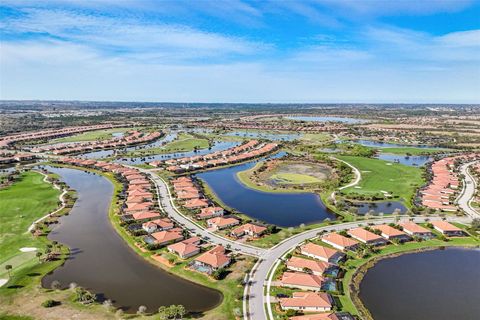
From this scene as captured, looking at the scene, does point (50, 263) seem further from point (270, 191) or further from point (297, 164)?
point (297, 164)

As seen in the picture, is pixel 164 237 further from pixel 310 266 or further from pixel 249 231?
pixel 310 266

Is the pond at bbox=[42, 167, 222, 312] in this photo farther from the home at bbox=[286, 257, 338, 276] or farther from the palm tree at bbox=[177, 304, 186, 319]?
the home at bbox=[286, 257, 338, 276]

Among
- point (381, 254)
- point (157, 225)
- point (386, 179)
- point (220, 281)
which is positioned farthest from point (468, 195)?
point (157, 225)

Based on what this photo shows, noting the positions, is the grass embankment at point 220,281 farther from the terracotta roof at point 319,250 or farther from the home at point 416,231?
the home at point 416,231

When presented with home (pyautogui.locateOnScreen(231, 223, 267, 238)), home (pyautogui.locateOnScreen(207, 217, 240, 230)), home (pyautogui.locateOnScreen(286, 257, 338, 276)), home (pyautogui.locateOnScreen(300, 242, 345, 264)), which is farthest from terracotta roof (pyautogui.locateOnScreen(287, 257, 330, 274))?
home (pyautogui.locateOnScreen(207, 217, 240, 230))

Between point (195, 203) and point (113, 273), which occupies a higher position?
point (195, 203)

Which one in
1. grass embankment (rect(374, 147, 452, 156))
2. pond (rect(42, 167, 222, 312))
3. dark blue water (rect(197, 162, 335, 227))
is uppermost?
grass embankment (rect(374, 147, 452, 156))

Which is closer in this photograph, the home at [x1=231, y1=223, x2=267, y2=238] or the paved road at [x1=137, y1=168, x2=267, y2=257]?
the paved road at [x1=137, y1=168, x2=267, y2=257]
